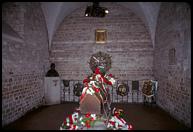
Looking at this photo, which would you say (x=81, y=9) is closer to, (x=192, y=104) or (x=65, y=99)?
(x=65, y=99)

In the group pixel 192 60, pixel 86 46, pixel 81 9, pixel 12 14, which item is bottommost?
pixel 192 60

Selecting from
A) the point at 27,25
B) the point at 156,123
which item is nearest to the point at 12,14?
the point at 27,25

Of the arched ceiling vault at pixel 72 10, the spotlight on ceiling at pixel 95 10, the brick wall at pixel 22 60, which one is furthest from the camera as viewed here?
the arched ceiling vault at pixel 72 10

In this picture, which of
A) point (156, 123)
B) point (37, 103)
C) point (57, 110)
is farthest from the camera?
point (37, 103)

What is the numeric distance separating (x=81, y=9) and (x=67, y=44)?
5.68 feet

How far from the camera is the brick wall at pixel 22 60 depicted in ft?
15.7

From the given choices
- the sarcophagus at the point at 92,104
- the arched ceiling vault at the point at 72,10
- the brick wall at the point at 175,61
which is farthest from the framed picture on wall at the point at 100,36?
the sarcophagus at the point at 92,104

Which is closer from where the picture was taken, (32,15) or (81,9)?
(32,15)

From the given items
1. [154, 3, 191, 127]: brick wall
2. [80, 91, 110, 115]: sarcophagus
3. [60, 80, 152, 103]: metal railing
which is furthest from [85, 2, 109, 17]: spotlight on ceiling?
[80, 91, 110, 115]: sarcophagus

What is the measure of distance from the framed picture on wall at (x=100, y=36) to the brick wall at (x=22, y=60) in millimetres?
2316

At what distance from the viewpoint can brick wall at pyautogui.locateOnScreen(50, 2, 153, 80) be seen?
8242 mm

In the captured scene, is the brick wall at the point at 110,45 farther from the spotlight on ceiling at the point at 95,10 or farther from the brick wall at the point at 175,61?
the spotlight on ceiling at the point at 95,10

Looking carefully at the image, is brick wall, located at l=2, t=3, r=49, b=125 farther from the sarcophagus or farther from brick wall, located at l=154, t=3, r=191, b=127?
brick wall, located at l=154, t=3, r=191, b=127

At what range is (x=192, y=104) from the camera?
436 centimetres
